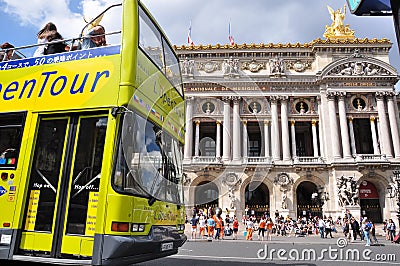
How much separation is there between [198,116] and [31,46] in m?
27.9

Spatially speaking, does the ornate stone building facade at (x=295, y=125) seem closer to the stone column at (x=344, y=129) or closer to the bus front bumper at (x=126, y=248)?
the stone column at (x=344, y=129)

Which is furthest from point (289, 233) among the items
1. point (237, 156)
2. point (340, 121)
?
point (340, 121)

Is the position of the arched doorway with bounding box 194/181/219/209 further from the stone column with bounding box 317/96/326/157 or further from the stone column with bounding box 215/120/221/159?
the stone column with bounding box 317/96/326/157

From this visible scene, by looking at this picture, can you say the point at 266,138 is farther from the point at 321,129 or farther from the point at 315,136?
the point at 321,129

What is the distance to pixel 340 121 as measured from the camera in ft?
109

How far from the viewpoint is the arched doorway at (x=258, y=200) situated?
32.3m

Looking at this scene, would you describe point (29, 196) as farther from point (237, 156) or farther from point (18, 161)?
point (237, 156)

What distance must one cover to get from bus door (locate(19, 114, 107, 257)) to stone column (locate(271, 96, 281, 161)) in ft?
96.4

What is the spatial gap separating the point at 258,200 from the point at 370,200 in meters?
11.2

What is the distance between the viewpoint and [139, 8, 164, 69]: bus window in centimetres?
573

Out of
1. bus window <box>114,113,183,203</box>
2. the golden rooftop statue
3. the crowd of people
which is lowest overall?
the crowd of people

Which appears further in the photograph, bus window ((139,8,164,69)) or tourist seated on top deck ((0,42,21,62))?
tourist seated on top deck ((0,42,21,62))

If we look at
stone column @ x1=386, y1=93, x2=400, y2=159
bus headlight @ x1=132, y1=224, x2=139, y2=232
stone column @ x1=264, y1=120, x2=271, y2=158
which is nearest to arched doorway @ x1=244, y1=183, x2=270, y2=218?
stone column @ x1=264, y1=120, x2=271, y2=158

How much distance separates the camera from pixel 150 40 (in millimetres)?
6070
